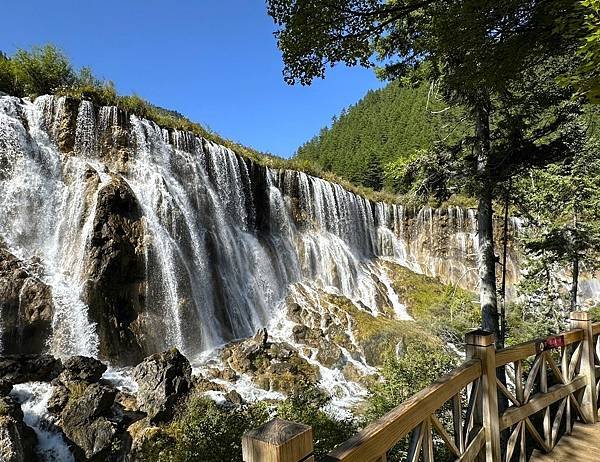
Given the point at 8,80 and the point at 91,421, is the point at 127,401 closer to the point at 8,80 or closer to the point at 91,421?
the point at 91,421

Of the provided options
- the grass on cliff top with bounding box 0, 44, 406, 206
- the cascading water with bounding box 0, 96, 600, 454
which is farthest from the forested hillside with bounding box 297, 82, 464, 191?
the grass on cliff top with bounding box 0, 44, 406, 206

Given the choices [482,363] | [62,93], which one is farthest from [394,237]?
[482,363]

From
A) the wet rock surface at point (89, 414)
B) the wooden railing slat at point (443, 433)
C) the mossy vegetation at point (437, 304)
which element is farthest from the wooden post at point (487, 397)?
the mossy vegetation at point (437, 304)

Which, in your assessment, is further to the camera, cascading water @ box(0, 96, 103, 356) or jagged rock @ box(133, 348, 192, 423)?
cascading water @ box(0, 96, 103, 356)

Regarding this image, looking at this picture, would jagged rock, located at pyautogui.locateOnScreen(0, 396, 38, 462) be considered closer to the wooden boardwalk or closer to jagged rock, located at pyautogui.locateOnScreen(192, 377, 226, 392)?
jagged rock, located at pyautogui.locateOnScreen(192, 377, 226, 392)

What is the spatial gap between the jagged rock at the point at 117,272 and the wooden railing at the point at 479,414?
996 cm

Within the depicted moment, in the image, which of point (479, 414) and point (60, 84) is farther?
point (60, 84)

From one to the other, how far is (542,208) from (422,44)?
11810mm

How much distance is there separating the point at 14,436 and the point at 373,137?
2524 inches

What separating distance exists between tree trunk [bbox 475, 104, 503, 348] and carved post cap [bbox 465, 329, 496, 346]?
15.8ft

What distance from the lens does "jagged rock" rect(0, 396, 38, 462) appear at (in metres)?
5.80

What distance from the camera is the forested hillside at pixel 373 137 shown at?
51.0 m

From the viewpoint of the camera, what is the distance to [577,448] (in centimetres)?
381

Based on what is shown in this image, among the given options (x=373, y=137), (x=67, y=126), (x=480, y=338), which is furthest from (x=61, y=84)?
(x=373, y=137)
